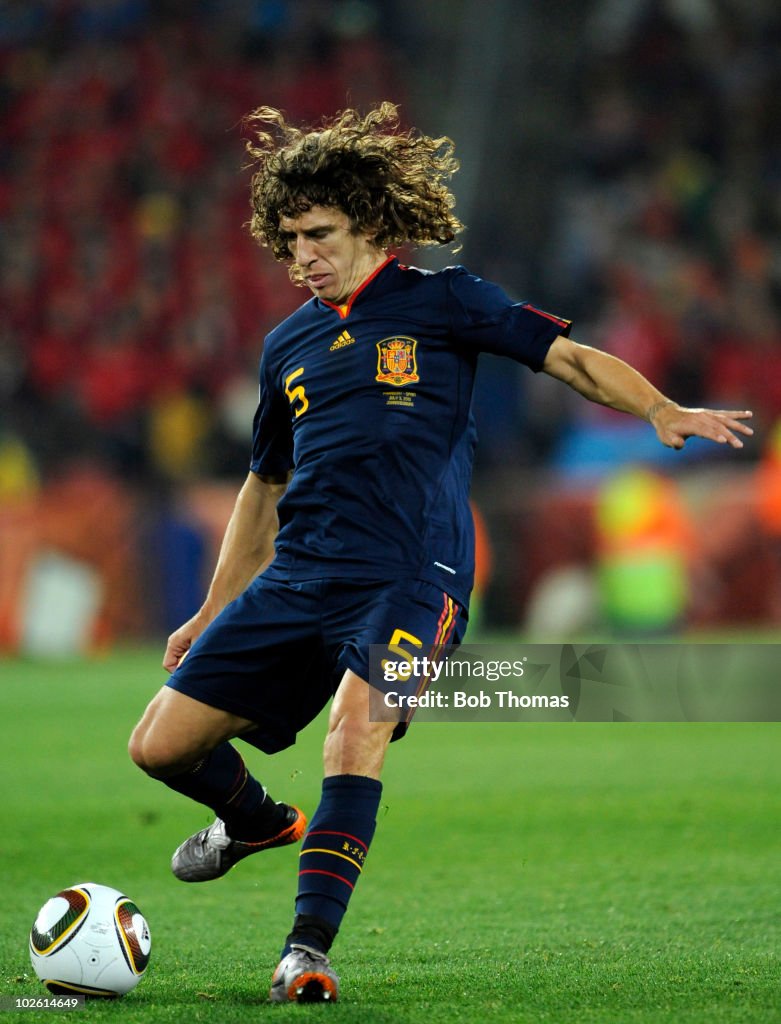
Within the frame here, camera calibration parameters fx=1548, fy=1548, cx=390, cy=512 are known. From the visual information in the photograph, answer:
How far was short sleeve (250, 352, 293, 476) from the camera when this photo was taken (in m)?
3.91

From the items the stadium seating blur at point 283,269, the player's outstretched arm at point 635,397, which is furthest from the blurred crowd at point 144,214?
the player's outstretched arm at point 635,397

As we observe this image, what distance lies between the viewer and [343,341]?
3658mm

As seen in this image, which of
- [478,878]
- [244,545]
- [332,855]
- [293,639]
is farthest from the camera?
[478,878]

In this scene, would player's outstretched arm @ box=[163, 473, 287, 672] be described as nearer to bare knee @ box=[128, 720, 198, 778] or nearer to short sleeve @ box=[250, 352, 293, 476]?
short sleeve @ box=[250, 352, 293, 476]

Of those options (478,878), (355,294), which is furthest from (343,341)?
(478,878)

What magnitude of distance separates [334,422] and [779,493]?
9.25 m

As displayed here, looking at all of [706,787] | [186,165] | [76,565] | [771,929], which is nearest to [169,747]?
[771,929]

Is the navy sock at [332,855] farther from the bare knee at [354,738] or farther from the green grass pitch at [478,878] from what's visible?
the green grass pitch at [478,878]

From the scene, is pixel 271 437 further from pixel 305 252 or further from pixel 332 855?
pixel 332 855

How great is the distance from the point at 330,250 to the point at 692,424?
0.97 m

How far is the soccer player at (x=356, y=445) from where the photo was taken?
3.47 metres

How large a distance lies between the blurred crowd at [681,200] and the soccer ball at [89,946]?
1114 centimetres

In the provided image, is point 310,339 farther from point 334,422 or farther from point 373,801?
point 373,801

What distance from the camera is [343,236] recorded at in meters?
3.66
